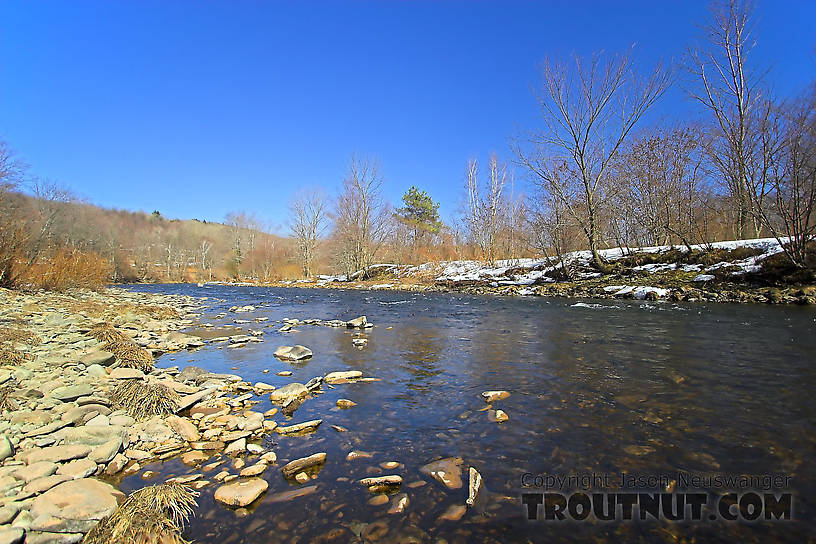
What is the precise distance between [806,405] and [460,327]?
6.73m

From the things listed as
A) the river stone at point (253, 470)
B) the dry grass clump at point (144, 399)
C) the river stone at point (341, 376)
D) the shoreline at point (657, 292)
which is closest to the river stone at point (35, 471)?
the dry grass clump at point (144, 399)

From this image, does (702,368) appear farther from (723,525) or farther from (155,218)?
(155,218)

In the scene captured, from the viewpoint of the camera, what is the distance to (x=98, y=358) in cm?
527

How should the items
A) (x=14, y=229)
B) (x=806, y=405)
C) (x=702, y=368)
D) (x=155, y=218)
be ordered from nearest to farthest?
(x=806, y=405), (x=702, y=368), (x=14, y=229), (x=155, y=218)

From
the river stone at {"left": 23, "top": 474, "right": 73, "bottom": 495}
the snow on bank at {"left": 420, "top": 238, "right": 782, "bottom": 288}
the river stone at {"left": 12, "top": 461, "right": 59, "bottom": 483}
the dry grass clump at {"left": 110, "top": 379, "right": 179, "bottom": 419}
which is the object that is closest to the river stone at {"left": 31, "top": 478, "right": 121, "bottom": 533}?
the river stone at {"left": 23, "top": 474, "right": 73, "bottom": 495}

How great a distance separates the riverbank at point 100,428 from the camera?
2.19 meters

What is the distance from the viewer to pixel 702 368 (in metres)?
5.38

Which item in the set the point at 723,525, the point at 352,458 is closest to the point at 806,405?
the point at 723,525

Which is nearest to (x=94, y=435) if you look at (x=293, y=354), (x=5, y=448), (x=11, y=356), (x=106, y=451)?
(x=106, y=451)

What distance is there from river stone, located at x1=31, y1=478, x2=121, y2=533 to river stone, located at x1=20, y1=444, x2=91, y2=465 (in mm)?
564

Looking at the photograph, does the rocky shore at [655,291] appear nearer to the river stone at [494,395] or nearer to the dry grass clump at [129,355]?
the river stone at [494,395]

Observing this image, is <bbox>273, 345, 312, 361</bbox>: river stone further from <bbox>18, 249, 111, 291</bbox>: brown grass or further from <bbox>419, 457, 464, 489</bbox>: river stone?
<bbox>18, 249, 111, 291</bbox>: brown grass

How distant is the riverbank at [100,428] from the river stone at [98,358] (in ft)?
0.06

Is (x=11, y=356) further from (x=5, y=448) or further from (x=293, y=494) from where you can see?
(x=293, y=494)
